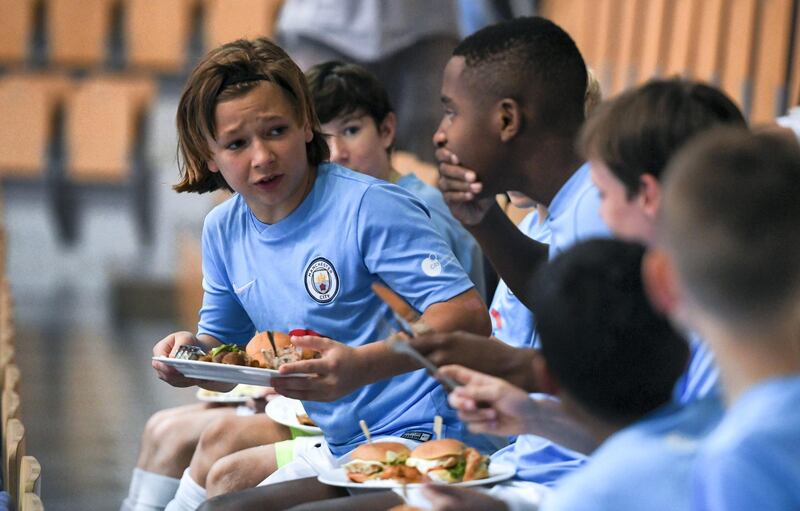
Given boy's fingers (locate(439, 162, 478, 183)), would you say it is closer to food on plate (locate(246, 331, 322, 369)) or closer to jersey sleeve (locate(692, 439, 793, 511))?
food on plate (locate(246, 331, 322, 369))

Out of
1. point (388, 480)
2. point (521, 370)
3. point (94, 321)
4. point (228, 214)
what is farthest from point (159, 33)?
point (521, 370)

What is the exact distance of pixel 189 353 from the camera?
2.39 m

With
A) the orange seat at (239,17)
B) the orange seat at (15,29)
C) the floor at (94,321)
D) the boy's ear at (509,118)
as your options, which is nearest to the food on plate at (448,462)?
the boy's ear at (509,118)

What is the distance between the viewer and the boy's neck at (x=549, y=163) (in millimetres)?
2312

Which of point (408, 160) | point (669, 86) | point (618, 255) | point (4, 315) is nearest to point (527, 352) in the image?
point (618, 255)

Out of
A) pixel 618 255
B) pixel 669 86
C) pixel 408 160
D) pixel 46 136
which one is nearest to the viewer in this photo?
pixel 618 255

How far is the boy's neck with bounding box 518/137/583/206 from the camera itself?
2.31 metres

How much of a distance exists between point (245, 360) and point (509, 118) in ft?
2.34

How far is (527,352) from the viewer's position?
1929 millimetres

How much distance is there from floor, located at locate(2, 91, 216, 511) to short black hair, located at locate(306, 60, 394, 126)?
1.71 metres

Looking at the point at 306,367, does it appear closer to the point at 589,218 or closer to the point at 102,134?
the point at 589,218

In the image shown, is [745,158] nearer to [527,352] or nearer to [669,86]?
[669,86]

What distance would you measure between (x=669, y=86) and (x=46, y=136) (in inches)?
282

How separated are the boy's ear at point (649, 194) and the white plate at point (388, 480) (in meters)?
0.58
